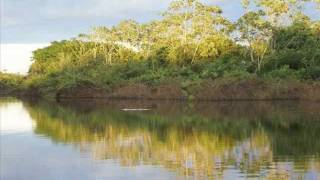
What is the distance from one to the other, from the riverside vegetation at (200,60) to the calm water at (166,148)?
15.8 metres

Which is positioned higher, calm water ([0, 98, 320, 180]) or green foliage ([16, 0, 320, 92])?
green foliage ([16, 0, 320, 92])

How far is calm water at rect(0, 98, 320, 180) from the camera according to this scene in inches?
436

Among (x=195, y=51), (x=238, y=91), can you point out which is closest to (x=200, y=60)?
(x=195, y=51)

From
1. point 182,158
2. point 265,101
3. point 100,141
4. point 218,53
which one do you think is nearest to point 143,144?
point 100,141

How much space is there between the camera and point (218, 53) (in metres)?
48.2

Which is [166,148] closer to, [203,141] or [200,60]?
[203,141]

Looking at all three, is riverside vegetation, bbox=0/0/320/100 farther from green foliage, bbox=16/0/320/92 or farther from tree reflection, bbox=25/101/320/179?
tree reflection, bbox=25/101/320/179

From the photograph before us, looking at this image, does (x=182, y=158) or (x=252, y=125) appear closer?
(x=182, y=158)

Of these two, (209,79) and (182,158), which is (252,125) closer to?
(182,158)

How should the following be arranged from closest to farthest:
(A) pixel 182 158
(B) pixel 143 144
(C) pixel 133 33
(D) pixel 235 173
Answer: (D) pixel 235 173
(A) pixel 182 158
(B) pixel 143 144
(C) pixel 133 33

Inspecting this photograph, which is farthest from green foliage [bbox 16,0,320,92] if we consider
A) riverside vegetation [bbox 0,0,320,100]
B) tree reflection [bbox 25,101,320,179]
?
tree reflection [bbox 25,101,320,179]

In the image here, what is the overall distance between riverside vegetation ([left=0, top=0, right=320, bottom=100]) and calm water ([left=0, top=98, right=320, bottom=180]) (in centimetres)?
1581

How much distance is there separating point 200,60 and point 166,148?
33634 mm

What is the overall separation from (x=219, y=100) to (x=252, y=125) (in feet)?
66.1
